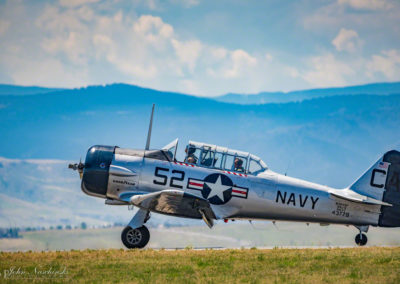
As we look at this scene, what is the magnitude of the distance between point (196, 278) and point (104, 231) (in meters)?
175

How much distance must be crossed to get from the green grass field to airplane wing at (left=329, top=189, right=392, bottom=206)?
2143 millimetres

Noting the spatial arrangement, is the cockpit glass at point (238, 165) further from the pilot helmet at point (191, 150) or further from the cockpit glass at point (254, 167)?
the pilot helmet at point (191, 150)

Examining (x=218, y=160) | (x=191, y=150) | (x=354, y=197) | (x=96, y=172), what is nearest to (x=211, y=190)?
(x=218, y=160)

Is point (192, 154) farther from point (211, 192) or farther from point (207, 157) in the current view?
point (211, 192)

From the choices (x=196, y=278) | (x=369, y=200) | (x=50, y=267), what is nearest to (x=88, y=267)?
(x=50, y=267)

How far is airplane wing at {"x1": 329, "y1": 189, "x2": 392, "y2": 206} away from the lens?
17.6m

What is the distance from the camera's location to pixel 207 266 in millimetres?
13453

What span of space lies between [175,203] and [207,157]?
197cm

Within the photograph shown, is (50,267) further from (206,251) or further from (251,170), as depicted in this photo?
(251,170)

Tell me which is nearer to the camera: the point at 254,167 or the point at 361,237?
the point at 254,167

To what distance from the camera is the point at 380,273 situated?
12570mm

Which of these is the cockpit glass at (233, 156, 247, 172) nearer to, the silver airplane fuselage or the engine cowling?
the silver airplane fuselage

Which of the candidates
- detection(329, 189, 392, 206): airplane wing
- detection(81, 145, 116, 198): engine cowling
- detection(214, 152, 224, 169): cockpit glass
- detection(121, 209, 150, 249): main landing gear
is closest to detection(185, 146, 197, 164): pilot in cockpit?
detection(214, 152, 224, 169): cockpit glass

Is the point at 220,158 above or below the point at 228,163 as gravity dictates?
above
